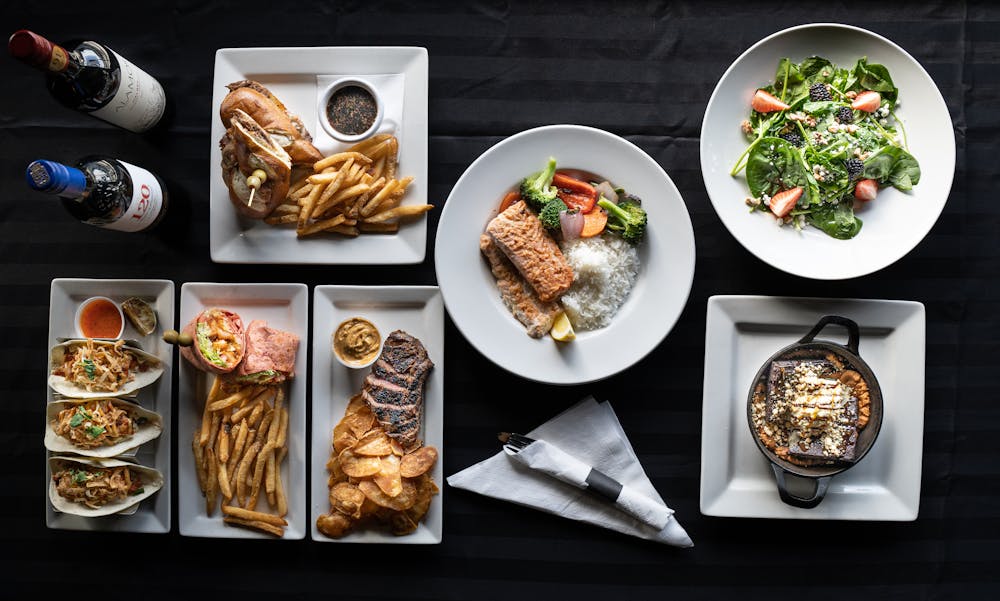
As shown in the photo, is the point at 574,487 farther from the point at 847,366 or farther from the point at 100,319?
the point at 100,319

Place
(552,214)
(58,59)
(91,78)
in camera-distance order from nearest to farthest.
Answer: (58,59) < (91,78) < (552,214)

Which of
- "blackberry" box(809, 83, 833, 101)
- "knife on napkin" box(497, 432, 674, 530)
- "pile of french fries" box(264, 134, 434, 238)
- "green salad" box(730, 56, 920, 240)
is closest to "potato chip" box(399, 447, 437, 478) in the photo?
"knife on napkin" box(497, 432, 674, 530)

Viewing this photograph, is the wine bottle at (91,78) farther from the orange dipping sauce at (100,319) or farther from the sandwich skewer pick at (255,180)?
the orange dipping sauce at (100,319)

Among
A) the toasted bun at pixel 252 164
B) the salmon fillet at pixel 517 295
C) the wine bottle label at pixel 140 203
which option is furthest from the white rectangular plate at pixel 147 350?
the salmon fillet at pixel 517 295

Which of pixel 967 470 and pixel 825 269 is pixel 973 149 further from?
pixel 967 470

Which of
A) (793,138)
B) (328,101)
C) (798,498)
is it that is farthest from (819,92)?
(328,101)
